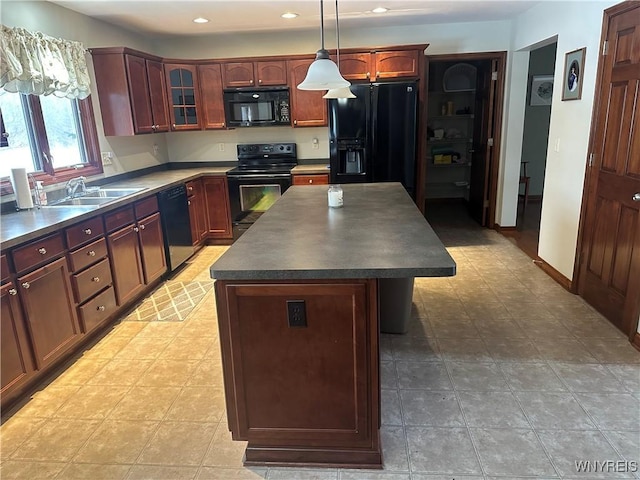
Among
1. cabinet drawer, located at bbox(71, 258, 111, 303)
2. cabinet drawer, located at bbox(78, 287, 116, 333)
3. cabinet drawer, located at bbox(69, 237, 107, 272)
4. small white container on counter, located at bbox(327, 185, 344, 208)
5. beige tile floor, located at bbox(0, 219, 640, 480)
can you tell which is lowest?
beige tile floor, located at bbox(0, 219, 640, 480)

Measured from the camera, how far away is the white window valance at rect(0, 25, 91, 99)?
2.85m

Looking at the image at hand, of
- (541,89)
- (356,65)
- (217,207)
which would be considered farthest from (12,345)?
(541,89)

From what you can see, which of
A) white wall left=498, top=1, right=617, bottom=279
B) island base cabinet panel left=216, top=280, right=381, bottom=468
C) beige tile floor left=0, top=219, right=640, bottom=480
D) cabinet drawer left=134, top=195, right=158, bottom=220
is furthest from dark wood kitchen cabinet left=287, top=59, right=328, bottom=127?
island base cabinet panel left=216, top=280, right=381, bottom=468

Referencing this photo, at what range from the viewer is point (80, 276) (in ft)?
8.96

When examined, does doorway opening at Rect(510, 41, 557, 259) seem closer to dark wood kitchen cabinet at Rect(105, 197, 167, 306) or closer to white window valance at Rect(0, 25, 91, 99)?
dark wood kitchen cabinet at Rect(105, 197, 167, 306)

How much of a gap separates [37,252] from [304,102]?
3.24 metres

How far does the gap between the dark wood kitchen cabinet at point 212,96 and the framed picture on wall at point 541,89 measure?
437 centimetres

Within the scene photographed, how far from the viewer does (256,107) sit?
4844 millimetres

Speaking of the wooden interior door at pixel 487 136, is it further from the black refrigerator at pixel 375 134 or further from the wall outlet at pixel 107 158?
the wall outlet at pixel 107 158

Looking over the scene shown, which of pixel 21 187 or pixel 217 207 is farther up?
pixel 21 187

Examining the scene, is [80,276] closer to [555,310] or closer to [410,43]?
[555,310]

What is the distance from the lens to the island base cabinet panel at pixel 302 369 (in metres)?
1.61

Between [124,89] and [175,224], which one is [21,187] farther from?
[124,89]

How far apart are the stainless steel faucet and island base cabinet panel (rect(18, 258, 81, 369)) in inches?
43.8
